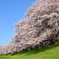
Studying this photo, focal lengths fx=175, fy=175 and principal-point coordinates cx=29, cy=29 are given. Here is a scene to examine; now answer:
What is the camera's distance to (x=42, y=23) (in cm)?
3456

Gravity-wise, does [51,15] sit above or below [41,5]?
below

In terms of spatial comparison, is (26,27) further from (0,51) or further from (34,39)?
(0,51)

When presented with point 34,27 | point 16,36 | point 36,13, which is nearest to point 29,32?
point 34,27

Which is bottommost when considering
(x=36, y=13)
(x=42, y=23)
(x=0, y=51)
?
(x=0, y=51)

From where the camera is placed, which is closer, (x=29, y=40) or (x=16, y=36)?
(x=29, y=40)

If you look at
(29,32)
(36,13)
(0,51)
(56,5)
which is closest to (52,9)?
(56,5)

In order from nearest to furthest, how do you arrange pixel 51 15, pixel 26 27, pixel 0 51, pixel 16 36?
pixel 51 15 → pixel 26 27 → pixel 16 36 → pixel 0 51

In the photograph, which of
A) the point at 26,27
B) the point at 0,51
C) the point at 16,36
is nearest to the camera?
the point at 26,27

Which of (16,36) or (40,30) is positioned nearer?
(40,30)

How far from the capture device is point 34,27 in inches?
1395

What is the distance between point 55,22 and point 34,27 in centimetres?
463

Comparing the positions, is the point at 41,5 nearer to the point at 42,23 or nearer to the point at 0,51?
the point at 42,23

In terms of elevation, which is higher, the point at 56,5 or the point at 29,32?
the point at 56,5

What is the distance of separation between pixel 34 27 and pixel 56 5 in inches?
245
